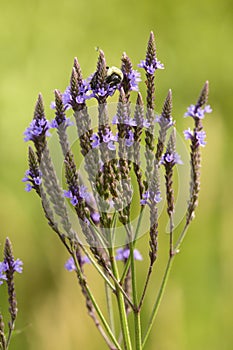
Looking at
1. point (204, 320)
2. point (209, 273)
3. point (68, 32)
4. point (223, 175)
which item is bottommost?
point (204, 320)

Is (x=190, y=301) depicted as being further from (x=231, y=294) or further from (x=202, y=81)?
(x=202, y=81)

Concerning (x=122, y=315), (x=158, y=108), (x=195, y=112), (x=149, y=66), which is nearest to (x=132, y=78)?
(x=149, y=66)

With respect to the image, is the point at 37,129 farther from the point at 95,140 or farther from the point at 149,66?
the point at 149,66

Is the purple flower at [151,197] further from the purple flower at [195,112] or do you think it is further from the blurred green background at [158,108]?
the blurred green background at [158,108]

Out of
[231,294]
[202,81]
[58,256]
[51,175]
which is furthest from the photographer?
[202,81]

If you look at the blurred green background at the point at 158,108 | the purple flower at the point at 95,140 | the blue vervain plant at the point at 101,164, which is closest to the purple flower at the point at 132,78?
the blue vervain plant at the point at 101,164

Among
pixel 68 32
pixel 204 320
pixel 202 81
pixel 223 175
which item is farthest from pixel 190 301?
pixel 68 32

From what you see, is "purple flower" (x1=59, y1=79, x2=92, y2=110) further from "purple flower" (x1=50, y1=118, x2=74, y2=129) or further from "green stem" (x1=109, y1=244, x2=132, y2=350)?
"green stem" (x1=109, y1=244, x2=132, y2=350)

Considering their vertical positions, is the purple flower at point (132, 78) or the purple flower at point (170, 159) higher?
the purple flower at point (132, 78)
